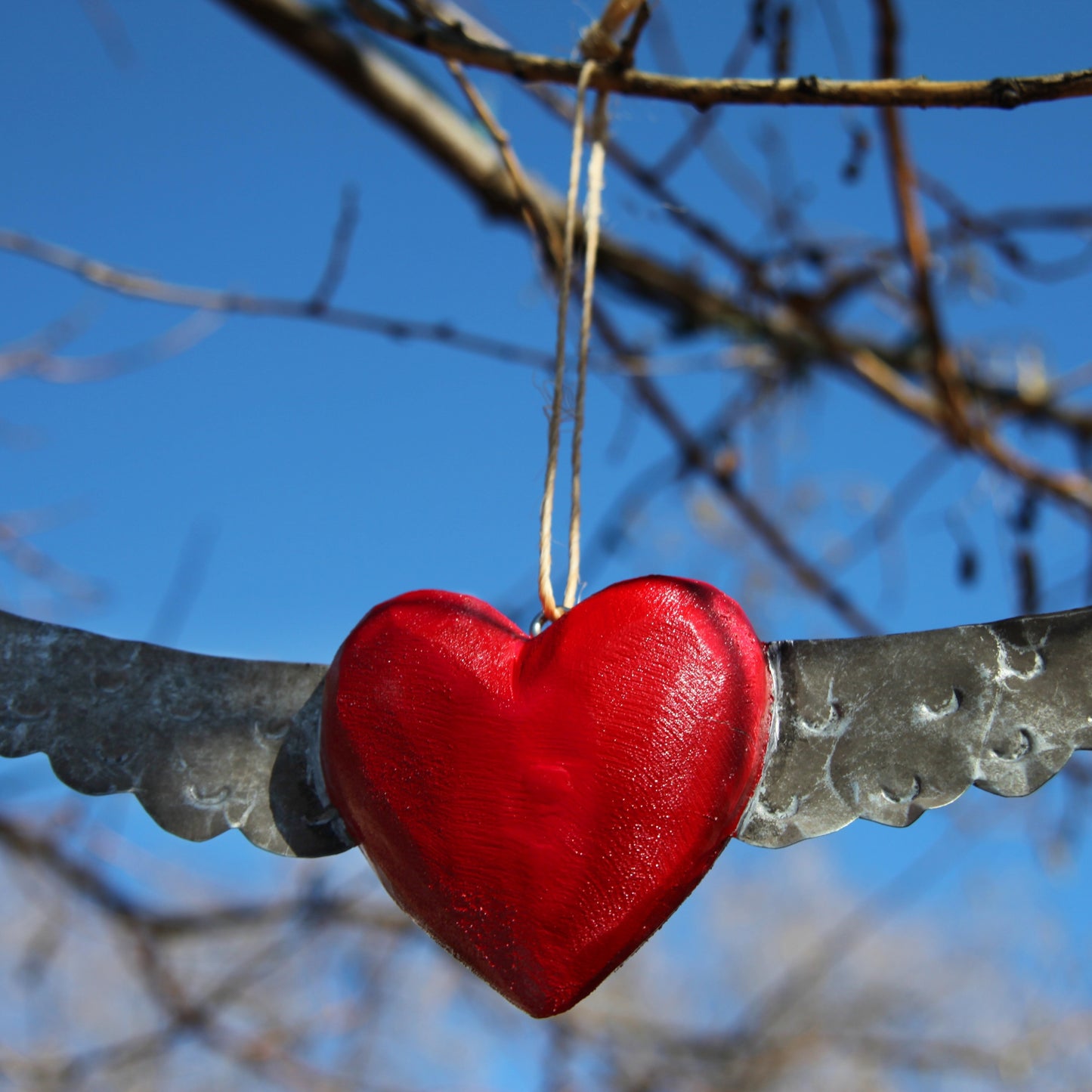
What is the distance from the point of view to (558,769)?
24.4 inches

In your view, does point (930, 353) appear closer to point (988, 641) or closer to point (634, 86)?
point (634, 86)

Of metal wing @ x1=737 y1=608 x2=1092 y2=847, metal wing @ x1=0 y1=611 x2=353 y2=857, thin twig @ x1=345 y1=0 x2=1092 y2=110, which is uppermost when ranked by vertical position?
thin twig @ x1=345 y1=0 x2=1092 y2=110

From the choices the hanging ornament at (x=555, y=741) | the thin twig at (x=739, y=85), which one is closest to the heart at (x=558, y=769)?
the hanging ornament at (x=555, y=741)

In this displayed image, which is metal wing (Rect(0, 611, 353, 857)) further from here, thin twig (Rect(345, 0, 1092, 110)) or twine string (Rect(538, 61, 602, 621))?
A: thin twig (Rect(345, 0, 1092, 110))

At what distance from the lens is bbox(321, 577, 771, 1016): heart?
0.62 metres

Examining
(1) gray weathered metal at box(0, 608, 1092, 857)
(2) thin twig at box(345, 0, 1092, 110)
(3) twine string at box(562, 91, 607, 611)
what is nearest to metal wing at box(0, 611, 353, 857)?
(1) gray weathered metal at box(0, 608, 1092, 857)

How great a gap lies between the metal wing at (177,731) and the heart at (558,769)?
0.04 metres

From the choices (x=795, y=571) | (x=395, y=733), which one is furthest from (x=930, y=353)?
(x=395, y=733)

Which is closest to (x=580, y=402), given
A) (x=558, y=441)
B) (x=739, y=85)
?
(x=558, y=441)

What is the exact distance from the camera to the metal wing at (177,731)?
67cm

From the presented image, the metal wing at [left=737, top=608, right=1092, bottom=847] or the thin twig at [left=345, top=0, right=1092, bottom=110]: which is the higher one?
the thin twig at [left=345, top=0, right=1092, bottom=110]

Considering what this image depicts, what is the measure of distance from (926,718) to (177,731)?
45cm

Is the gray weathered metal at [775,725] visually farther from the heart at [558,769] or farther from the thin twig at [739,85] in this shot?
the thin twig at [739,85]

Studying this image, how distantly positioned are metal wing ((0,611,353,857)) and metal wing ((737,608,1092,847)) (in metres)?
0.30
